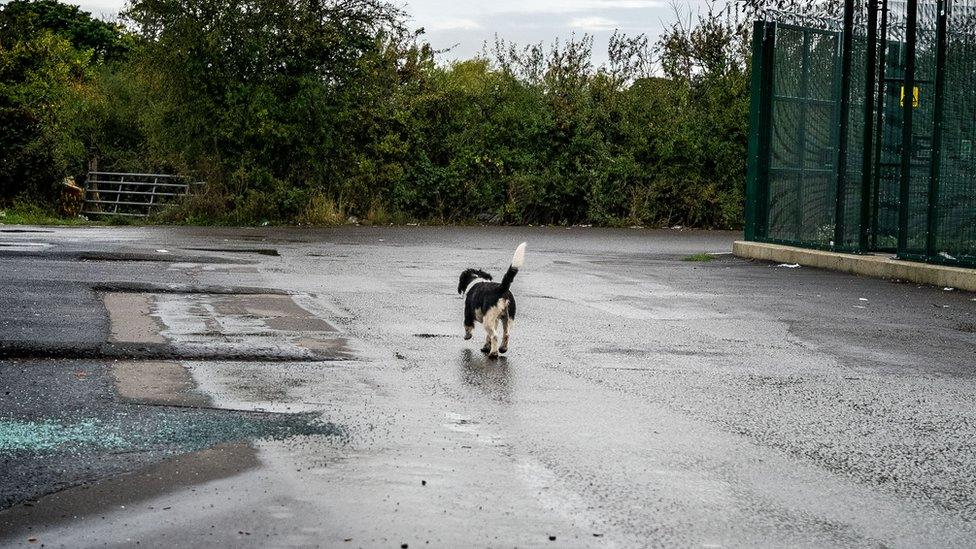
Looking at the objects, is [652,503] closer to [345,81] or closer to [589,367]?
[589,367]

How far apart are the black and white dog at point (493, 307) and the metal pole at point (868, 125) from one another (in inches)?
400

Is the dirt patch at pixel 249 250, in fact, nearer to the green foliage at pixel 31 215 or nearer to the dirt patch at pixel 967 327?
the green foliage at pixel 31 215

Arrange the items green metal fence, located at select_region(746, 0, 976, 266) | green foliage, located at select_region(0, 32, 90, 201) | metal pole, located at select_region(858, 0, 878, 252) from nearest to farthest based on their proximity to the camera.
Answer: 1. green metal fence, located at select_region(746, 0, 976, 266)
2. metal pole, located at select_region(858, 0, 878, 252)
3. green foliage, located at select_region(0, 32, 90, 201)

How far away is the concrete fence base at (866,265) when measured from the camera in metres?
15.3

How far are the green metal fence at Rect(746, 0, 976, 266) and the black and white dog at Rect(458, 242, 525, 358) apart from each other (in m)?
8.83

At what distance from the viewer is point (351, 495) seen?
16.3 feet

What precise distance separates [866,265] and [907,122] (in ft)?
6.83

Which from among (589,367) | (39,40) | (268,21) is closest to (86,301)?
(589,367)

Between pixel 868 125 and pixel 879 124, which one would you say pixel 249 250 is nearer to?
pixel 868 125

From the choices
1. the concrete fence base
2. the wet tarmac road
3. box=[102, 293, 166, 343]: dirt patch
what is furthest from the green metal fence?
box=[102, 293, 166, 343]: dirt patch

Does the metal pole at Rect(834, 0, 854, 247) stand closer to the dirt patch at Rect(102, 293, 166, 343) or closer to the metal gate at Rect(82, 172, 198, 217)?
the dirt patch at Rect(102, 293, 166, 343)

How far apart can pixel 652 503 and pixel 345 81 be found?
24878 millimetres

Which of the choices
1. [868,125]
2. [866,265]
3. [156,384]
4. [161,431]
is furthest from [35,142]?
[161,431]

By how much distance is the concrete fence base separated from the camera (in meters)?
15.3
